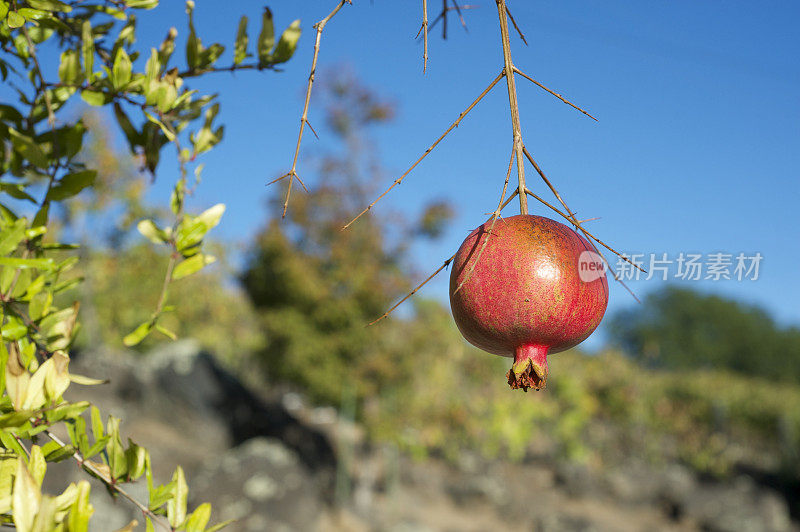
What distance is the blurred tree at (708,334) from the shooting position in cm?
3750

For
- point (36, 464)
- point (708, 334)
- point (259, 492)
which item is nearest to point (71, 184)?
point (36, 464)

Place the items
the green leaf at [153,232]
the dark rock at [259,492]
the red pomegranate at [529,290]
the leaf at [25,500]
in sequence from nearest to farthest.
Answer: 1. the leaf at [25,500]
2. the red pomegranate at [529,290]
3. the green leaf at [153,232]
4. the dark rock at [259,492]

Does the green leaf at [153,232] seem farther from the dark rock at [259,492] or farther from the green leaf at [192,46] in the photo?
the dark rock at [259,492]

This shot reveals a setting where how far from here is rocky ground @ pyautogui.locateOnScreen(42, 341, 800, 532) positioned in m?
6.16

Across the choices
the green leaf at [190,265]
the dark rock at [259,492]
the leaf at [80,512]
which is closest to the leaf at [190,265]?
the green leaf at [190,265]

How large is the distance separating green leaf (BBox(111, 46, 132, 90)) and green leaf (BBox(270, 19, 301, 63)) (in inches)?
11.1

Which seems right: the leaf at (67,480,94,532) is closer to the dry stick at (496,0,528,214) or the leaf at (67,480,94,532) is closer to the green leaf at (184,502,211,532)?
the green leaf at (184,502,211,532)

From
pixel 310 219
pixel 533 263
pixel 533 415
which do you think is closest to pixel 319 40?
pixel 533 263

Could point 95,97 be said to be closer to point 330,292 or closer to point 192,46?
point 192,46

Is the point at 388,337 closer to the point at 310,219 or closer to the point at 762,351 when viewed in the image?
the point at 310,219

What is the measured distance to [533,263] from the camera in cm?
71

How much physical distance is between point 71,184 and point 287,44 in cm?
50

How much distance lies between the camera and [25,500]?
23.5 inches

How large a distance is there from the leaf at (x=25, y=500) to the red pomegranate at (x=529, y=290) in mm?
493
